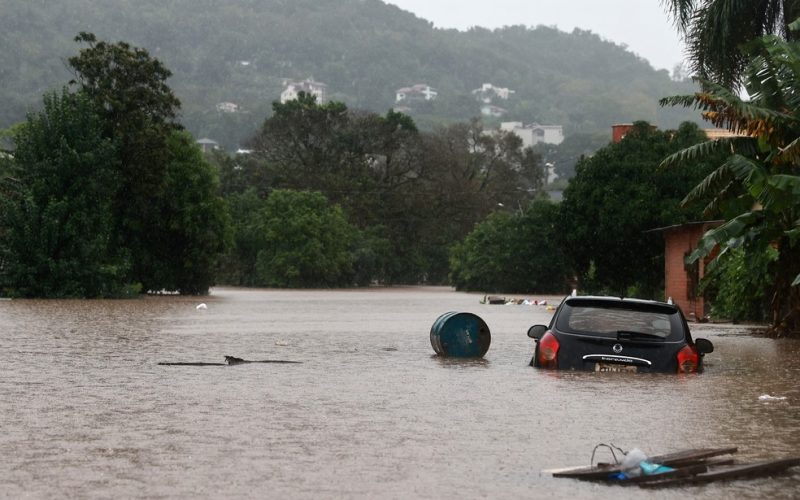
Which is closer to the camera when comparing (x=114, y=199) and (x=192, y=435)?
(x=192, y=435)

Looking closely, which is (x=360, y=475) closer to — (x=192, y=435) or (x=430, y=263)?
(x=192, y=435)

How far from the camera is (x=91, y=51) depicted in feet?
214

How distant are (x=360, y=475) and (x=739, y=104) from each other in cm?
1903

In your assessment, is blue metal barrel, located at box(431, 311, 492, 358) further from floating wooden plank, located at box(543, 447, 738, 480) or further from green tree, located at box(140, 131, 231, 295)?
green tree, located at box(140, 131, 231, 295)

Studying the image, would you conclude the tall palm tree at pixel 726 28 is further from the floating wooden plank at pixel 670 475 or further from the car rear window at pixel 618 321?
the floating wooden plank at pixel 670 475

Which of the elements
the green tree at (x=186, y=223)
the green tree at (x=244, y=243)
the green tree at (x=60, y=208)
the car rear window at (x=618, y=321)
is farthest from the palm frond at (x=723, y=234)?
the green tree at (x=244, y=243)

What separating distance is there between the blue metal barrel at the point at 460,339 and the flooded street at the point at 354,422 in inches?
24.8

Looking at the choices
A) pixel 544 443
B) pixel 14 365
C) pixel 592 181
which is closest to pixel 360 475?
pixel 544 443

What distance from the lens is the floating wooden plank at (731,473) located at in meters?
9.30

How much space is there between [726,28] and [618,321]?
19211mm

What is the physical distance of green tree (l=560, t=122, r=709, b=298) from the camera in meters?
59.7

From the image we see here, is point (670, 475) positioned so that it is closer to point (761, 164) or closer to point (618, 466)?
point (618, 466)

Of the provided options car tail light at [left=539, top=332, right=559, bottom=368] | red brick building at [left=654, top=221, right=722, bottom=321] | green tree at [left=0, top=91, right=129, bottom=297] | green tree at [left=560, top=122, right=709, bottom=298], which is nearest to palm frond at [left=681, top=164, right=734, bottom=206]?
car tail light at [left=539, top=332, right=559, bottom=368]

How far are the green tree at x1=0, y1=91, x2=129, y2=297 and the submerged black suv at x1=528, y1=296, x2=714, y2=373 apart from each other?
142 ft
